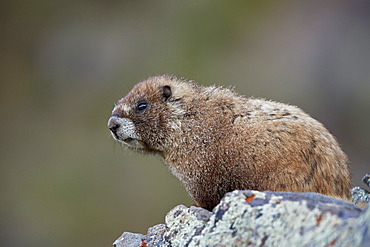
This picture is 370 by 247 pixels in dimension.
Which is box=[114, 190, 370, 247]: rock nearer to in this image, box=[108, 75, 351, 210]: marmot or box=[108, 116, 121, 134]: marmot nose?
box=[108, 75, 351, 210]: marmot

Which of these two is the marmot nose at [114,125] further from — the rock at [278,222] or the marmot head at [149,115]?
the rock at [278,222]

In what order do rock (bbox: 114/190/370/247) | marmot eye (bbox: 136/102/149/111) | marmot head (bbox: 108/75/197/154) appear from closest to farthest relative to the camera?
rock (bbox: 114/190/370/247), marmot head (bbox: 108/75/197/154), marmot eye (bbox: 136/102/149/111)

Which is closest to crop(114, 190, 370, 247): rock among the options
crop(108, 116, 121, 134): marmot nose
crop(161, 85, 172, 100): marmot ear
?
crop(108, 116, 121, 134): marmot nose

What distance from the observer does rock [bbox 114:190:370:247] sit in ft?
13.8

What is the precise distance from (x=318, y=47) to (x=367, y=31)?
1928 mm

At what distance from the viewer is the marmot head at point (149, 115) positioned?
776 cm

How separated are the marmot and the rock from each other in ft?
3.86

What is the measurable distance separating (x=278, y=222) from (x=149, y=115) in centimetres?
362

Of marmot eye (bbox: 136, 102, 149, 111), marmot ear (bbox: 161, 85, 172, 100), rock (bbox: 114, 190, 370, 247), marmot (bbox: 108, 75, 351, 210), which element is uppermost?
marmot ear (bbox: 161, 85, 172, 100)

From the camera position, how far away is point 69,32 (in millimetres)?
21859

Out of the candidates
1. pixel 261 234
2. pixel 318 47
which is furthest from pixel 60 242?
pixel 261 234

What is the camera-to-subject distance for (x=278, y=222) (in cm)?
472

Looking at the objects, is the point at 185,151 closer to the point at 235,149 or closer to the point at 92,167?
the point at 235,149

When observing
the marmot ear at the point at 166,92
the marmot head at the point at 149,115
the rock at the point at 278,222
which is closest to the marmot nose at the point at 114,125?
the marmot head at the point at 149,115
